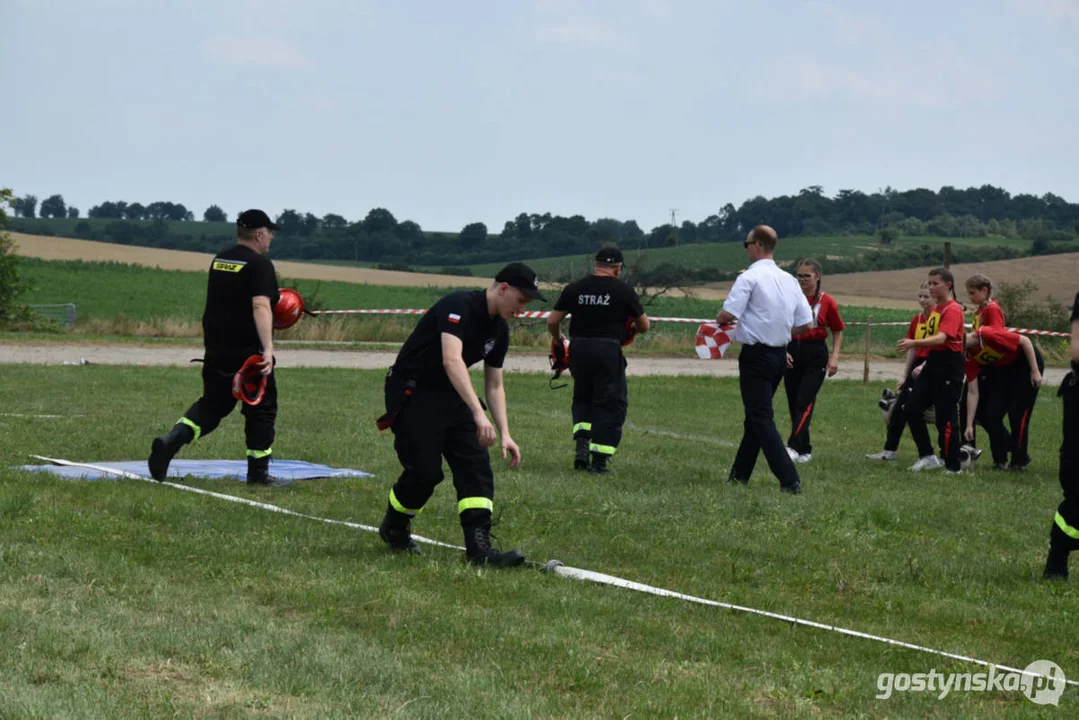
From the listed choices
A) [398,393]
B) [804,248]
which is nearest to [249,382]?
[398,393]

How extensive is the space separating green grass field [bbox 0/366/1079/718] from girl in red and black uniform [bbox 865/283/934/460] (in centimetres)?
114

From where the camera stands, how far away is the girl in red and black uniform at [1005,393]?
12492 millimetres

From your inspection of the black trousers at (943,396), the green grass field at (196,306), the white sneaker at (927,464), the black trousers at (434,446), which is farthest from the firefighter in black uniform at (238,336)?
the green grass field at (196,306)

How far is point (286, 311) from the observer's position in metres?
9.59

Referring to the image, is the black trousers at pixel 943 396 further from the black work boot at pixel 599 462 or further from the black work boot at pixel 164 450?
the black work boot at pixel 164 450

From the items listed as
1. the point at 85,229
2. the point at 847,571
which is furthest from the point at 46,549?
the point at 85,229

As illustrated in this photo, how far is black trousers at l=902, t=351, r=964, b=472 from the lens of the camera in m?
11.7

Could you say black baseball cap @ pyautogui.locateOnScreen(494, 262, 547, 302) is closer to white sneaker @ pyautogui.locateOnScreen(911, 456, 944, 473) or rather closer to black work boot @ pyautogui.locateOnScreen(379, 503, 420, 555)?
black work boot @ pyautogui.locateOnScreen(379, 503, 420, 555)

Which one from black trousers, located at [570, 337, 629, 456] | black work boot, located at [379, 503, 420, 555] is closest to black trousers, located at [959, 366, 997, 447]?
black trousers, located at [570, 337, 629, 456]

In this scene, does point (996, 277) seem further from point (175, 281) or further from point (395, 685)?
point (395, 685)

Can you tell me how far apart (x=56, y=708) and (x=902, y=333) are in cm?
4233

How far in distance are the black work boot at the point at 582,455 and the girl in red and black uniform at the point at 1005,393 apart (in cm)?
402

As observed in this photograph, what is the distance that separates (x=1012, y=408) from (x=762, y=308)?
4079mm

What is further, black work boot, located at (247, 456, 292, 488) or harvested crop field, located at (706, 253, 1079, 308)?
harvested crop field, located at (706, 253, 1079, 308)
